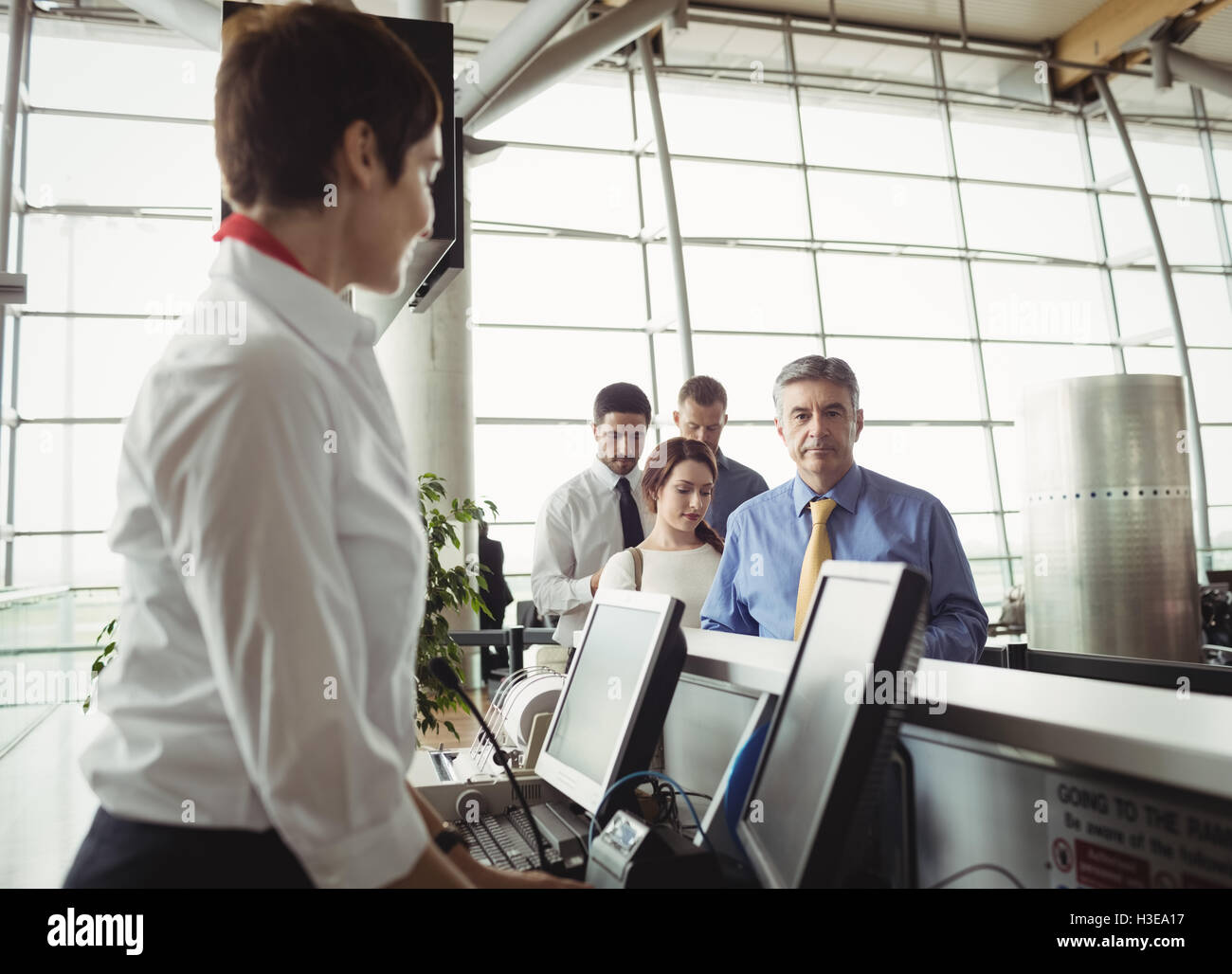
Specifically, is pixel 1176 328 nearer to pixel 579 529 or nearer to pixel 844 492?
pixel 579 529

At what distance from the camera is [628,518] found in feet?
12.2

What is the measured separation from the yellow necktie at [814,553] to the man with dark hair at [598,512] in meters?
1.28

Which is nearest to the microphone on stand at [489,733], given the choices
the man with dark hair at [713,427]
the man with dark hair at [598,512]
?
the man with dark hair at [598,512]

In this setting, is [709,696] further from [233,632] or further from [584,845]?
[233,632]

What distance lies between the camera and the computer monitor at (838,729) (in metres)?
0.83

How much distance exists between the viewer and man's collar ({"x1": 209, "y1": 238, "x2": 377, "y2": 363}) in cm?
82

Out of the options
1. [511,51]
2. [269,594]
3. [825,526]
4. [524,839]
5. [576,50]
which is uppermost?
[576,50]

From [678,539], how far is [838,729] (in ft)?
6.86

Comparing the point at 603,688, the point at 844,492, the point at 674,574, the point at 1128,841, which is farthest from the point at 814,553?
the point at 1128,841

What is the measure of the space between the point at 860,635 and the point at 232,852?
59 centimetres

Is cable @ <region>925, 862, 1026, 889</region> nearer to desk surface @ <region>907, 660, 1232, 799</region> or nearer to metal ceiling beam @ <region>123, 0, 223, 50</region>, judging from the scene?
desk surface @ <region>907, 660, 1232, 799</region>

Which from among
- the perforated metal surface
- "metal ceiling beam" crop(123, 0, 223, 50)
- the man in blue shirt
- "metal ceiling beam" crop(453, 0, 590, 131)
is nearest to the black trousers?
the man in blue shirt

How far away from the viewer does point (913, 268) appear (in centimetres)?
991

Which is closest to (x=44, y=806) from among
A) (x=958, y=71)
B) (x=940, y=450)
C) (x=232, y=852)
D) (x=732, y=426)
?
(x=232, y=852)
